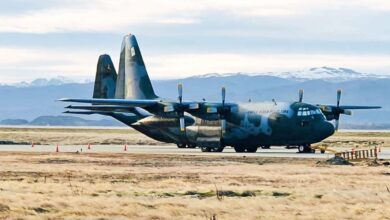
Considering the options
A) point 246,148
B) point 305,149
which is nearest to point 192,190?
point 305,149

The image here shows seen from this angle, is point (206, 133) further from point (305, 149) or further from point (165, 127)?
point (305, 149)

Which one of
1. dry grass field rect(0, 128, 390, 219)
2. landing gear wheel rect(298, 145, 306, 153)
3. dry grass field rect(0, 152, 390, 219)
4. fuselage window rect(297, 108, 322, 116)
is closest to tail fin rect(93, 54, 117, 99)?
landing gear wheel rect(298, 145, 306, 153)

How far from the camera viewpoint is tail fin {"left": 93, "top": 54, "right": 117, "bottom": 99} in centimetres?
9519

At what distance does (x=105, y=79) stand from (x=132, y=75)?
528 centimetres

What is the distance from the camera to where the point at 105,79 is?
95625mm

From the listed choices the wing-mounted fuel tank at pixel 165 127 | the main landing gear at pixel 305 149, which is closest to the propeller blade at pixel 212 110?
the wing-mounted fuel tank at pixel 165 127

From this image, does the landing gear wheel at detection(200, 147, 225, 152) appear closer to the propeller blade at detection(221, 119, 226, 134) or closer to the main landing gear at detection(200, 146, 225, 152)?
the main landing gear at detection(200, 146, 225, 152)

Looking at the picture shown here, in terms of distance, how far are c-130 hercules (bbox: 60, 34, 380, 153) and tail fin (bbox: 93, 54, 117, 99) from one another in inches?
317

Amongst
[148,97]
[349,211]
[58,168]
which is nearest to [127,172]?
[58,168]

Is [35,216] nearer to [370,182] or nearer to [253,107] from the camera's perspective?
[370,182]

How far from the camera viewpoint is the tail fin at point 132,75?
9031cm

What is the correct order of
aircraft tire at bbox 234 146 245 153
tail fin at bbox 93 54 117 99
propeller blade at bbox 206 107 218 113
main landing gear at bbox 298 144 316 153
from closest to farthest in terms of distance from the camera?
1. propeller blade at bbox 206 107 218 113
2. main landing gear at bbox 298 144 316 153
3. aircraft tire at bbox 234 146 245 153
4. tail fin at bbox 93 54 117 99

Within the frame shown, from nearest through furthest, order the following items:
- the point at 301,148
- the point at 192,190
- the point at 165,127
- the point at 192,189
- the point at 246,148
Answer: the point at 192,190
the point at 192,189
the point at 301,148
the point at 246,148
the point at 165,127

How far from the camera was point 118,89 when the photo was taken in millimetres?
93750
